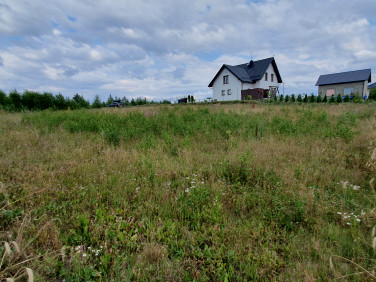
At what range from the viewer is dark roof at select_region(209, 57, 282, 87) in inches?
1367

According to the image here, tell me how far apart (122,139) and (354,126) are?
843 cm

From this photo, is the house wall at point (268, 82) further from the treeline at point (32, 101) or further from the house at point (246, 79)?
the treeline at point (32, 101)

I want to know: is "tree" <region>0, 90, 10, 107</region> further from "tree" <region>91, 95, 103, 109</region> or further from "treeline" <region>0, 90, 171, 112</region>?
"tree" <region>91, 95, 103, 109</region>

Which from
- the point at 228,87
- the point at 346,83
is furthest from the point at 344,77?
the point at 228,87

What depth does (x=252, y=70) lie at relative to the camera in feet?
121

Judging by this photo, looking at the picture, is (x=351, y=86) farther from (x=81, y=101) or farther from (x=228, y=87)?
(x=81, y=101)

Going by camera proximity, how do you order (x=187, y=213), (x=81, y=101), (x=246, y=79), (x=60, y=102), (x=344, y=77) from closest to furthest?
(x=187, y=213) → (x=60, y=102) → (x=81, y=101) → (x=246, y=79) → (x=344, y=77)

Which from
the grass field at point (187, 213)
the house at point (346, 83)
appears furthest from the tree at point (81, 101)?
the house at point (346, 83)

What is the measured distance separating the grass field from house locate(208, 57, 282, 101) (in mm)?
30508

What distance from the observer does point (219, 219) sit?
2.69 meters

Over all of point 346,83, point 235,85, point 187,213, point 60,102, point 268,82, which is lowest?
point 187,213

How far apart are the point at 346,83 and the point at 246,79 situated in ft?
74.8

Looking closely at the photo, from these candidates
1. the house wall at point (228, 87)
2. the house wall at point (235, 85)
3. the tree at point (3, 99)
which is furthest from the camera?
the house wall at point (228, 87)

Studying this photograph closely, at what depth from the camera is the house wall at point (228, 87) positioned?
35094mm
